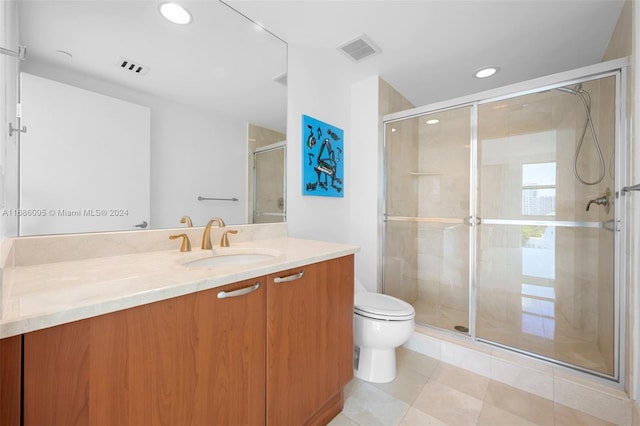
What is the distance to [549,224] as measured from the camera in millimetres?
1791

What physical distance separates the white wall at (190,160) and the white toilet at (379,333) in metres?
0.94

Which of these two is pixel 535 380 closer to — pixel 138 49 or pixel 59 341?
pixel 59 341

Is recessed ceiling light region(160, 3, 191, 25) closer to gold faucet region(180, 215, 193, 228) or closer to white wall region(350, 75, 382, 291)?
gold faucet region(180, 215, 193, 228)

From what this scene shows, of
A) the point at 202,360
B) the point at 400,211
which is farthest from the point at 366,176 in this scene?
the point at 202,360

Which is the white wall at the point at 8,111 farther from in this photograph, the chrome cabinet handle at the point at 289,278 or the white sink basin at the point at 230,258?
the chrome cabinet handle at the point at 289,278

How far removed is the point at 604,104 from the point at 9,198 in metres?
2.81

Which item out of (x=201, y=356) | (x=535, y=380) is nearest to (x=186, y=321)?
(x=201, y=356)

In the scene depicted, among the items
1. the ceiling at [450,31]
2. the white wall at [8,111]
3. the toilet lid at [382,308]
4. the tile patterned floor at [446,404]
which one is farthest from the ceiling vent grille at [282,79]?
the tile patterned floor at [446,404]

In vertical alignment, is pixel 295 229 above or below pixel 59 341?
above

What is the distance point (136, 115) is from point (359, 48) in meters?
1.48

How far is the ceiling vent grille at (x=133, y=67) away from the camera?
1.09m

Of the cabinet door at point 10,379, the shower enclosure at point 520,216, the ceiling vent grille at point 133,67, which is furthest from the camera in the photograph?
the shower enclosure at point 520,216

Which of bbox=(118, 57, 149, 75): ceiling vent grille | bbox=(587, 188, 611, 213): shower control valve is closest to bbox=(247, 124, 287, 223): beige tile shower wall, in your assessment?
bbox=(118, 57, 149, 75): ceiling vent grille

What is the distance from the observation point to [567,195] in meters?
1.80
